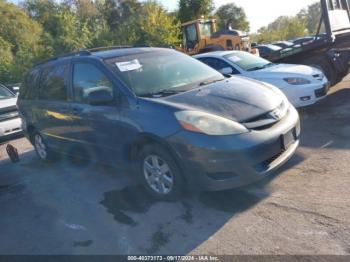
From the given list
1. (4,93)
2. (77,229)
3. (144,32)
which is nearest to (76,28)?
(144,32)

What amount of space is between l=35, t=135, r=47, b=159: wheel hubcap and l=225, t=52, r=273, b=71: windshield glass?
431 cm

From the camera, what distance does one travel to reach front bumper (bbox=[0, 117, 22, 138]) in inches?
373

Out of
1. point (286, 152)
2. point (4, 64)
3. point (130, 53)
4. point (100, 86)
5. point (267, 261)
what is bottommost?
point (267, 261)

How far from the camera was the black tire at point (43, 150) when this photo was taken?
22.5 ft

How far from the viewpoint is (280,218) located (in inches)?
148

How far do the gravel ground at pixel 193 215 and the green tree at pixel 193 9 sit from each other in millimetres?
35532

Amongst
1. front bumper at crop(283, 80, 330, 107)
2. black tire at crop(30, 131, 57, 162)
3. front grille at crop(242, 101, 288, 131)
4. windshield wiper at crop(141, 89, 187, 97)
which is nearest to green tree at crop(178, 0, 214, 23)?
front bumper at crop(283, 80, 330, 107)

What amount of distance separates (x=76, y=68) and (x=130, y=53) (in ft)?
2.69

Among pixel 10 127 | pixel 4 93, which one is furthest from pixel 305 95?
pixel 4 93

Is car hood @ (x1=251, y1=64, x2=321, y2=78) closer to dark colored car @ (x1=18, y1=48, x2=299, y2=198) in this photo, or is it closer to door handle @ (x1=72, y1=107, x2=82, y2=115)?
dark colored car @ (x1=18, y1=48, x2=299, y2=198)

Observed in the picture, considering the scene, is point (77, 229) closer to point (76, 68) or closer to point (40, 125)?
point (76, 68)

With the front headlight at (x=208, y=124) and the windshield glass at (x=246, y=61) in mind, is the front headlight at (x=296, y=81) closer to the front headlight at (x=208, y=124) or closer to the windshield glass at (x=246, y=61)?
the windshield glass at (x=246, y=61)

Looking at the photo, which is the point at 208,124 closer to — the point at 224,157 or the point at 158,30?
the point at 224,157

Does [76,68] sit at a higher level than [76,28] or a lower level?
lower
